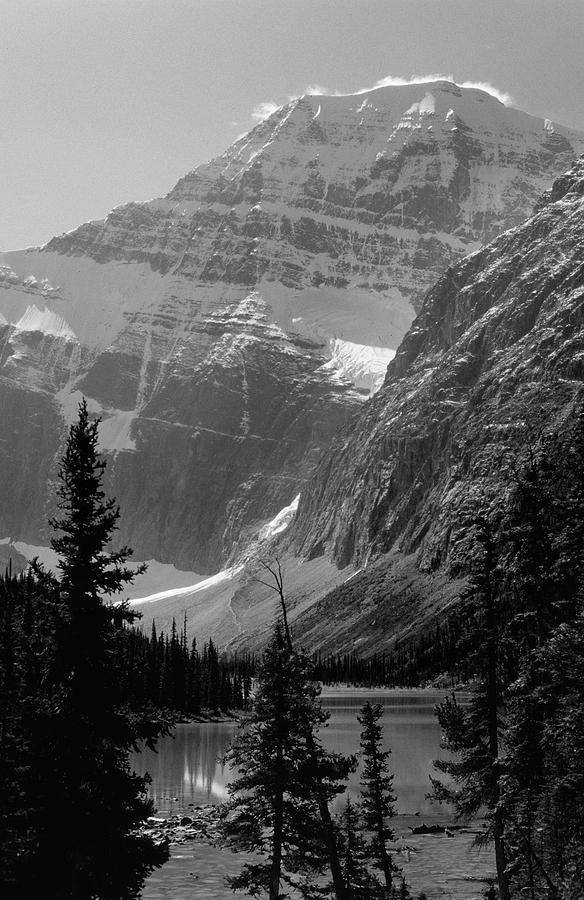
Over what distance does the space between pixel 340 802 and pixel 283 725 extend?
4421 centimetres

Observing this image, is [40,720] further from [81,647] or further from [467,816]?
[467,816]

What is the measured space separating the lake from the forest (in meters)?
10.8

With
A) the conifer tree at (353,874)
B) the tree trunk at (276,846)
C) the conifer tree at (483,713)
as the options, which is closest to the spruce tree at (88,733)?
→ the tree trunk at (276,846)

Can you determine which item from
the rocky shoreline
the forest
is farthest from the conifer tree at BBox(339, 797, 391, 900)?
the rocky shoreline

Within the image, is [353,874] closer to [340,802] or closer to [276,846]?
[276,846]

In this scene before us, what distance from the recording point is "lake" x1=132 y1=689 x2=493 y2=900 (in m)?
50.2

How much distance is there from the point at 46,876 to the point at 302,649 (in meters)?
10.8

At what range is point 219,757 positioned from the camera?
61594mm

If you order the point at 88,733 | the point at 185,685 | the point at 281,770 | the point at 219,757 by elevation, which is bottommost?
the point at 219,757

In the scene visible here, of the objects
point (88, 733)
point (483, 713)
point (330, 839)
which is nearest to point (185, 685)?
point (483, 713)

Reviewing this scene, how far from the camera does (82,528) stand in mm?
29109

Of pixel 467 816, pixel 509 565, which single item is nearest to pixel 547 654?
pixel 509 565

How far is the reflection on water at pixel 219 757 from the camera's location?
8150 cm

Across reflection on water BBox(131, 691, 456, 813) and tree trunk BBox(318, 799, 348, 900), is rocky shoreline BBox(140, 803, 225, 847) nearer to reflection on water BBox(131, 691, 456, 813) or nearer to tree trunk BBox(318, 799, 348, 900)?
reflection on water BBox(131, 691, 456, 813)
